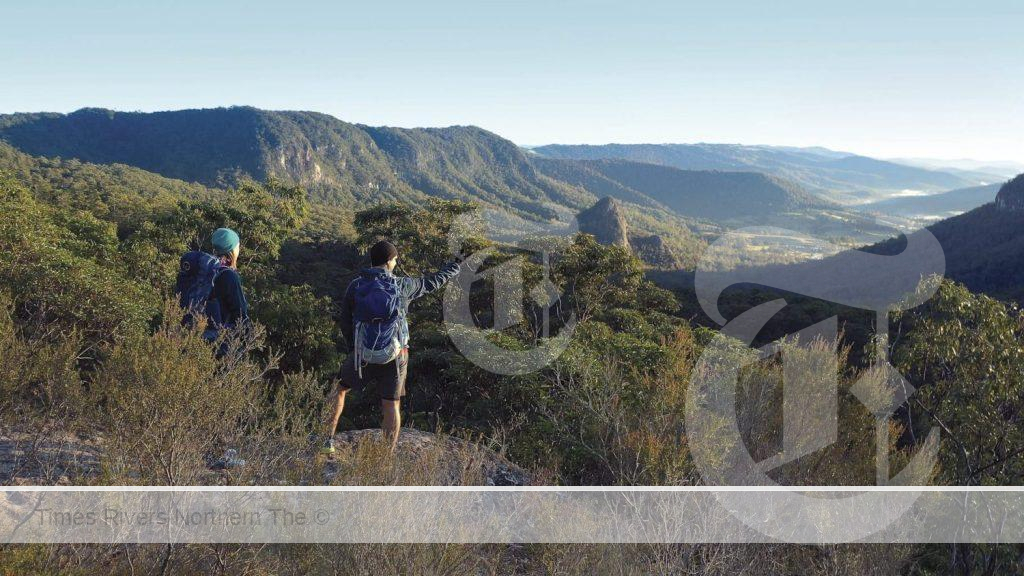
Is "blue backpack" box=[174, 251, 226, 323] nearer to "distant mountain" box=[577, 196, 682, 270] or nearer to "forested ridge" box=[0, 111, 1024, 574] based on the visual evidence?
"forested ridge" box=[0, 111, 1024, 574]

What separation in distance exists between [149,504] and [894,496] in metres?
4.39

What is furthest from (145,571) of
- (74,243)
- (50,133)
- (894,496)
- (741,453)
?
(50,133)

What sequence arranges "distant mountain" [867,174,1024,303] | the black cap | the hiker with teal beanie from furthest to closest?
"distant mountain" [867,174,1024,303]
the black cap
the hiker with teal beanie

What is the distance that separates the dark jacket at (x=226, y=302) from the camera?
143 inches

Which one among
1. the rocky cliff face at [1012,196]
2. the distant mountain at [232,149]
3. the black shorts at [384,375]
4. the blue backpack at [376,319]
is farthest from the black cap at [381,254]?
the distant mountain at [232,149]

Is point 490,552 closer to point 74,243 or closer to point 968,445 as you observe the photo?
point 968,445

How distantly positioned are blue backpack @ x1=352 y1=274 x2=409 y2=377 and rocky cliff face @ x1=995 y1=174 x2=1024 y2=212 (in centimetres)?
9401

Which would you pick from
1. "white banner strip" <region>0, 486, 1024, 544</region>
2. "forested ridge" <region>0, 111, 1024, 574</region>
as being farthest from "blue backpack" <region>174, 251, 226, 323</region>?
"white banner strip" <region>0, 486, 1024, 544</region>

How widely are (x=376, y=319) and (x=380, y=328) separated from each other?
6cm

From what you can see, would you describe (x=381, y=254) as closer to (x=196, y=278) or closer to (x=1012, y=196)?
(x=196, y=278)

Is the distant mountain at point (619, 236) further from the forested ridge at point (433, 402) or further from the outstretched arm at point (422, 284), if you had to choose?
the outstretched arm at point (422, 284)

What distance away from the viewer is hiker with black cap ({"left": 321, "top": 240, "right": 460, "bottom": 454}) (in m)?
3.65

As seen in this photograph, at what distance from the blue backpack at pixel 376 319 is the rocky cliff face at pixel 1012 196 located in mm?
94007

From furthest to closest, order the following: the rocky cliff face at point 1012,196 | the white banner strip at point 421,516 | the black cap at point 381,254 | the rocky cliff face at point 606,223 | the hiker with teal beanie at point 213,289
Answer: the rocky cliff face at point 606,223
the rocky cliff face at point 1012,196
the black cap at point 381,254
the hiker with teal beanie at point 213,289
the white banner strip at point 421,516
